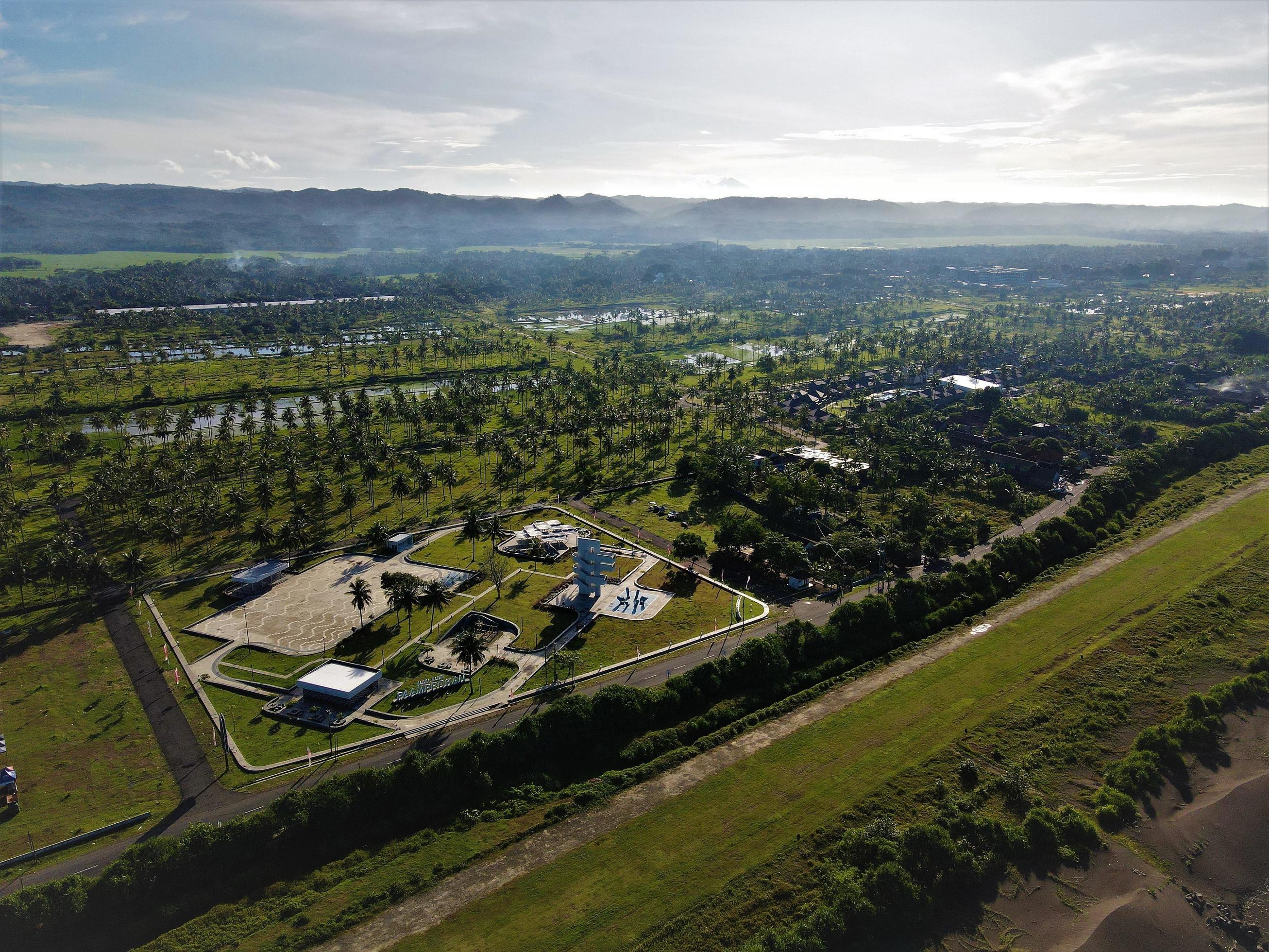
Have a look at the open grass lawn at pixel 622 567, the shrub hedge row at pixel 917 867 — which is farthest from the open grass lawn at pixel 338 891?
the open grass lawn at pixel 622 567

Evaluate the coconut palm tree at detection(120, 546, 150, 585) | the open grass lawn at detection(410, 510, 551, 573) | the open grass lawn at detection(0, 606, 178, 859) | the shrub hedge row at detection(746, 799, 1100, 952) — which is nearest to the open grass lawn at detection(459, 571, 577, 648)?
the open grass lawn at detection(410, 510, 551, 573)

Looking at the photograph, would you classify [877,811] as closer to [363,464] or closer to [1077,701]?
[1077,701]

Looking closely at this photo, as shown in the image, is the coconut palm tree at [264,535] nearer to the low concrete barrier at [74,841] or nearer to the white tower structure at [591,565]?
the white tower structure at [591,565]

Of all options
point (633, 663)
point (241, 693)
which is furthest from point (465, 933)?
point (241, 693)

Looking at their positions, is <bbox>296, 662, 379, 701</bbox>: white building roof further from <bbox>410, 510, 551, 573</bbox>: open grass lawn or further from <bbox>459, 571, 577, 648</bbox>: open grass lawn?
<bbox>410, 510, 551, 573</bbox>: open grass lawn

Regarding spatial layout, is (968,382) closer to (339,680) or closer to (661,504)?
(661,504)

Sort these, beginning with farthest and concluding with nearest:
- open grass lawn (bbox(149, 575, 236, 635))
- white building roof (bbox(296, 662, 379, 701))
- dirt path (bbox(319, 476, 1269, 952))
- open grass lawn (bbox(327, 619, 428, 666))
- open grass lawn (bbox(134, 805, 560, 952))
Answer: open grass lawn (bbox(149, 575, 236, 635))
open grass lawn (bbox(327, 619, 428, 666))
white building roof (bbox(296, 662, 379, 701))
dirt path (bbox(319, 476, 1269, 952))
open grass lawn (bbox(134, 805, 560, 952))
